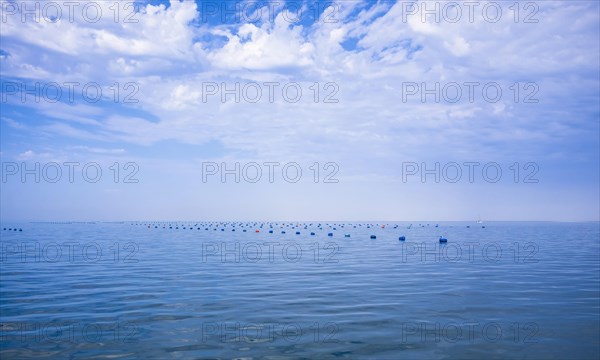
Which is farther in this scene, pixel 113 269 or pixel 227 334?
pixel 113 269

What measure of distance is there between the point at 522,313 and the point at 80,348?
62.2ft

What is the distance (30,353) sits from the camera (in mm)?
12641

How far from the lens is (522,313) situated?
17.8 m

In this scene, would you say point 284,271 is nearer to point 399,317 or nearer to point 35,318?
point 399,317

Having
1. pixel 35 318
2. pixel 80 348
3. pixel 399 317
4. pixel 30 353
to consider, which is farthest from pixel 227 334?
pixel 35 318

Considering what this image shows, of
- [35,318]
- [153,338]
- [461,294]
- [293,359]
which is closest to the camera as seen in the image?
[293,359]

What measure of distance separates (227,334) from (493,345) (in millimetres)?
9875

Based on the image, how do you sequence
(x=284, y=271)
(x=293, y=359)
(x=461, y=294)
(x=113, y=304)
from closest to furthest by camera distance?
(x=293, y=359), (x=113, y=304), (x=461, y=294), (x=284, y=271)

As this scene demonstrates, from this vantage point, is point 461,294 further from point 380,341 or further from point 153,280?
point 153,280

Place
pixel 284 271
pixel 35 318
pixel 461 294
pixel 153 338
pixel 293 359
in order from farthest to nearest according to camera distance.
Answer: pixel 284 271
pixel 461 294
pixel 35 318
pixel 153 338
pixel 293 359

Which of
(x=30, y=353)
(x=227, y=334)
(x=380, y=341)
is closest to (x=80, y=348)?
(x=30, y=353)

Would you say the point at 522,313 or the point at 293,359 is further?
the point at 522,313

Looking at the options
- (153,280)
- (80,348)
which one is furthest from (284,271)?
(80,348)

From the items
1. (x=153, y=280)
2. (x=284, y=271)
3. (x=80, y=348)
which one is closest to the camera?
(x=80, y=348)
